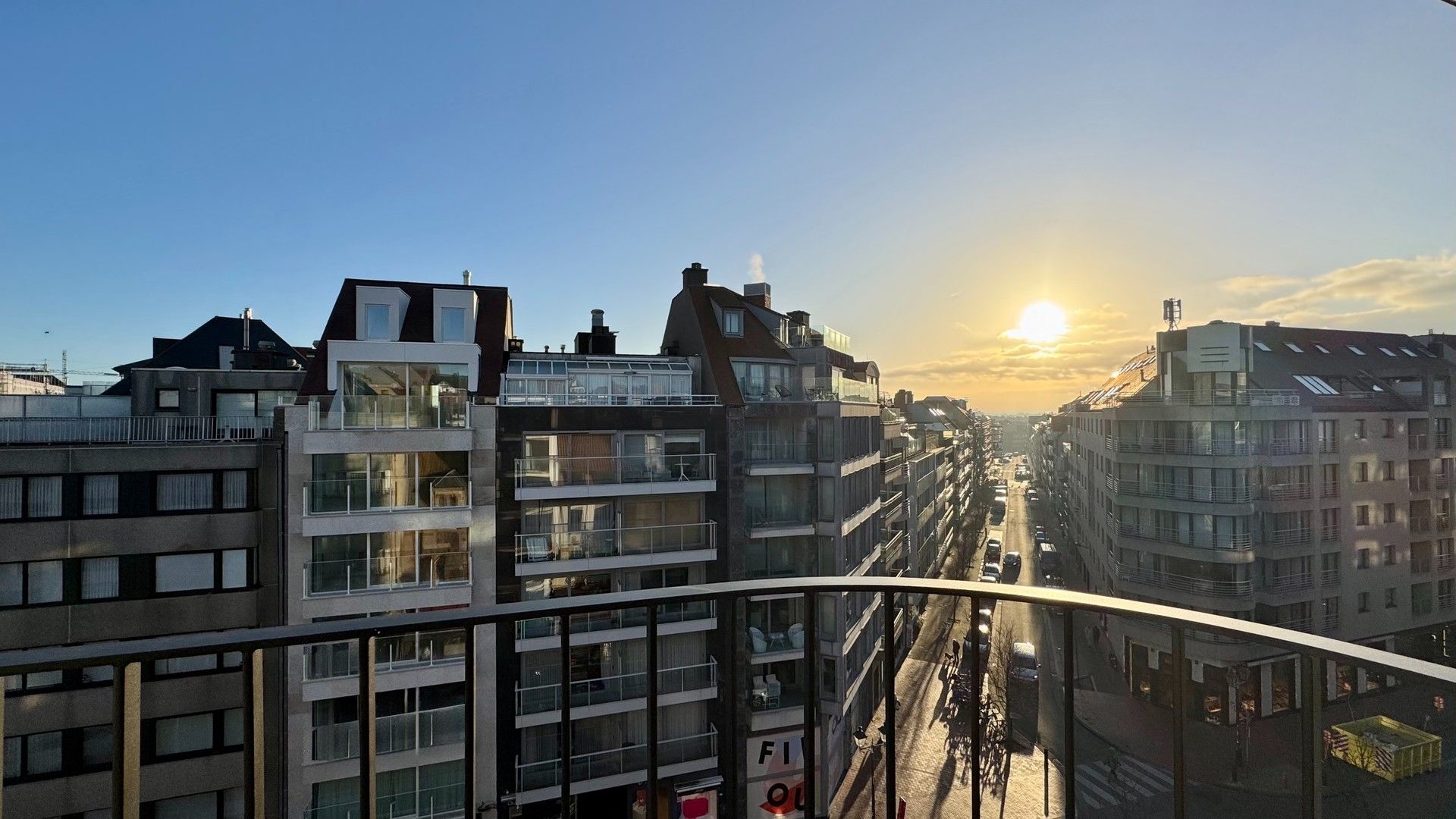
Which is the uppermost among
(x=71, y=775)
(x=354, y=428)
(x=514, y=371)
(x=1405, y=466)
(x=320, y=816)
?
(x=514, y=371)

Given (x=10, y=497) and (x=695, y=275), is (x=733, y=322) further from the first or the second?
(x=10, y=497)

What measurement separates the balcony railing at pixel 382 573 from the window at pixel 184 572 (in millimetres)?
2088

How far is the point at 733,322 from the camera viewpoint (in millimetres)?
17250

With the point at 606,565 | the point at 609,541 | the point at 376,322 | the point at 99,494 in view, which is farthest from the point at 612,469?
the point at 99,494

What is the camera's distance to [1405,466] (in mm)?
18688

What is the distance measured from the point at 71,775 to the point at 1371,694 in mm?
18074

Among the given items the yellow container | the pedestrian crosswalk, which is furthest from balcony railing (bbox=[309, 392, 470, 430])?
the yellow container

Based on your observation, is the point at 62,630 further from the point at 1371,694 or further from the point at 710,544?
the point at 1371,694

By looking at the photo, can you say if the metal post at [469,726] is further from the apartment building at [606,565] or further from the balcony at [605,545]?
the balcony at [605,545]

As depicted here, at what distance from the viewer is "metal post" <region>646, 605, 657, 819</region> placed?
81.4 inches

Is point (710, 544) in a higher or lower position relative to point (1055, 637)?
lower

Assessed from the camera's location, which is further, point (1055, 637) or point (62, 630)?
point (62, 630)

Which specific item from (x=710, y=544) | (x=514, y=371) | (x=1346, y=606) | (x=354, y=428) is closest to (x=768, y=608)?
(x=710, y=544)

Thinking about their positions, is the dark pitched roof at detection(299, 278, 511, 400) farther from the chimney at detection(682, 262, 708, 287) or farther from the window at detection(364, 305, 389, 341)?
the chimney at detection(682, 262, 708, 287)
